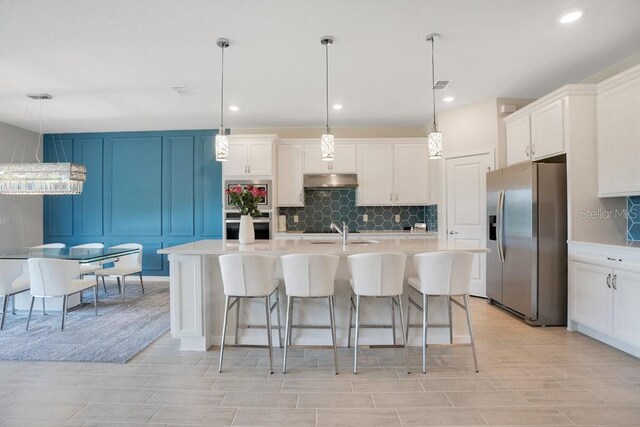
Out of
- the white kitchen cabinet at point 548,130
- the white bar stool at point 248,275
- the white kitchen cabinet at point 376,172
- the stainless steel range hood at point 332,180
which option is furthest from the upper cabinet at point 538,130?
the white bar stool at point 248,275

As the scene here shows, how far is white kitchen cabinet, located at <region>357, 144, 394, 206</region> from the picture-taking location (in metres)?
5.39

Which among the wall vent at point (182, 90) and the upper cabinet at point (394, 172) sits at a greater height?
the wall vent at point (182, 90)

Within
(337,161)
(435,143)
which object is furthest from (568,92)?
(337,161)

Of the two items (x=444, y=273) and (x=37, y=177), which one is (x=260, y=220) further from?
(x=444, y=273)

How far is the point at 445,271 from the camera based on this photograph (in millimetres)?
2477

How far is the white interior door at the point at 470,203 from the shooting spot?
4.50 metres

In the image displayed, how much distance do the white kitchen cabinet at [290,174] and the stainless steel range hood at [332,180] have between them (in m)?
0.17

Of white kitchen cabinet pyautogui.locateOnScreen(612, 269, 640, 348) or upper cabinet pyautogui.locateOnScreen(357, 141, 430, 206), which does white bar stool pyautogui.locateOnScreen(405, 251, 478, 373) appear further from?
upper cabinet pyautogui.locateOnScreen(357, 141, 430, 206)

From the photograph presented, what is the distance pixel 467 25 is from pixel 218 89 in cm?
276

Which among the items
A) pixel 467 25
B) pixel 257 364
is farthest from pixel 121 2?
pixel 257 364

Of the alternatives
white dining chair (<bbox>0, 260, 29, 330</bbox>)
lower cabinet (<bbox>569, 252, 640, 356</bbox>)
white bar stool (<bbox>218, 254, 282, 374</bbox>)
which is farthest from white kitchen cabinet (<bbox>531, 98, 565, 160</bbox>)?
white dining chair (<bbox>0, 260, 29, 330</bbox>)

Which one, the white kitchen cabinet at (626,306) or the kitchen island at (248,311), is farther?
the kitchen island at (248,311)

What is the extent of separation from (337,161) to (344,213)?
0.91 m

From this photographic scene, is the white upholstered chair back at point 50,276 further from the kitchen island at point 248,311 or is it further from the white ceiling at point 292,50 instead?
the white ceiling at point 292,50
